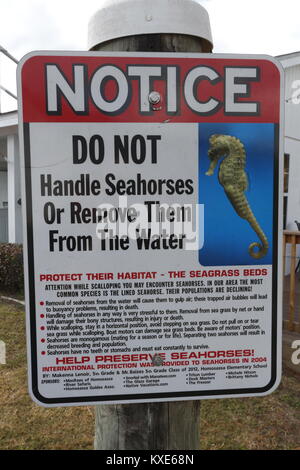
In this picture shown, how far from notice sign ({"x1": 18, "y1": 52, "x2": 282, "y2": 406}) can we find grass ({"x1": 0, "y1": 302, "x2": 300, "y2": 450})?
1.90 m

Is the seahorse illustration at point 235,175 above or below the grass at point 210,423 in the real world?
above

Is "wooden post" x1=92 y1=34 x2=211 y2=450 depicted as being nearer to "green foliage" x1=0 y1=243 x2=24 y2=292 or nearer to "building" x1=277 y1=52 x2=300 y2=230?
"green foliage" x1=0 y1=243 x2=24 y2=292

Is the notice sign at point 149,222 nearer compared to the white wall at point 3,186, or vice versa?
the notice sign at point 149,222

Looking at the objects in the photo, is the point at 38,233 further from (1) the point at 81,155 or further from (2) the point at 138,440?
(2) the point at 138,440

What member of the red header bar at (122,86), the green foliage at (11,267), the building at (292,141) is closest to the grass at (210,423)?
the red header bar at (122,86)

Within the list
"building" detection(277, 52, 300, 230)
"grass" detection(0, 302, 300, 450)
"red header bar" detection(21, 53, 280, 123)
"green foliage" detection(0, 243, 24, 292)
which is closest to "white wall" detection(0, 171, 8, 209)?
"green foliage" detection(0, 243, 24, 292)

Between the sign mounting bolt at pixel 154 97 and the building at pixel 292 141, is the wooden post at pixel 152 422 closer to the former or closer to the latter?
the sign mounting bolt at pixel 154 97

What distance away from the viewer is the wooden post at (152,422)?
1292mm

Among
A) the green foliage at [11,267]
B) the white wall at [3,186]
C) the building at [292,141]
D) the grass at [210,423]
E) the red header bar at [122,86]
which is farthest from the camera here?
the white wall at [3,186]

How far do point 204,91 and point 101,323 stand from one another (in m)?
0.81

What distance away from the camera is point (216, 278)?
1.28 m

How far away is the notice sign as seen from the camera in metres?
1.23

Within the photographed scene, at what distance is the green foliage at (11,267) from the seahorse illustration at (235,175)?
627 centimetres

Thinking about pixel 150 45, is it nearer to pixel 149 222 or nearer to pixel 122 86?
pixel 122 86
